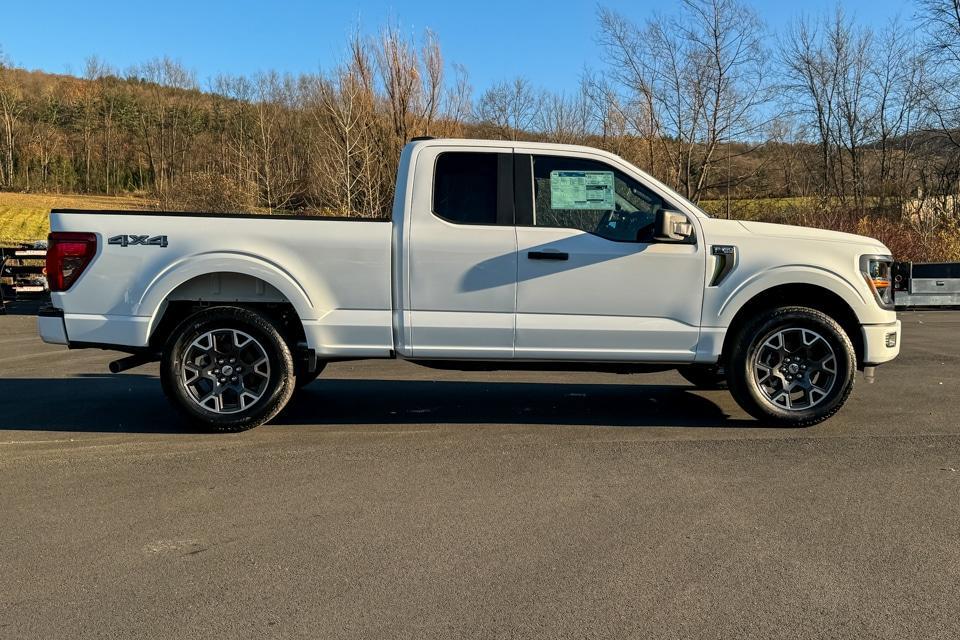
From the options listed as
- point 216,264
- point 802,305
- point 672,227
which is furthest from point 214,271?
point 802,305

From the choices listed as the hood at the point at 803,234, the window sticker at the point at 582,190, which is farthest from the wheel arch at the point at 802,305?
the window sticker at the point at 582,190

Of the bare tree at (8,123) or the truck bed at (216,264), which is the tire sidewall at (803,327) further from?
the bare tree at (8,123)

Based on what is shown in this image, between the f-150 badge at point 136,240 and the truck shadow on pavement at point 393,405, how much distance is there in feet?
4.70

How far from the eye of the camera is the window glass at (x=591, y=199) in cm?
537

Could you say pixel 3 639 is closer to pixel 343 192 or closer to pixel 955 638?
pixel 955 638

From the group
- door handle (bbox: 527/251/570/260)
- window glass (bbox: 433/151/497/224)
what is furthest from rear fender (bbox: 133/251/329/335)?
door handle (bbox: 527/251/570/260)

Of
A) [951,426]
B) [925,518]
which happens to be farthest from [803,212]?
[925,518]

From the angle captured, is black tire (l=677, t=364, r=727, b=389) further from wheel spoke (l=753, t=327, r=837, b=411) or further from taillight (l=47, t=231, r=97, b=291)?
taillight (l=47, t=231, r=97, b=291)

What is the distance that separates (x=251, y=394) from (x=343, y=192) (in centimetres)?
1751

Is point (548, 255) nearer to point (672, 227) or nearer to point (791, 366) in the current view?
point (672, 227)

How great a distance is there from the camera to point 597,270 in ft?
17.4

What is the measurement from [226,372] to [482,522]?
2630 mm

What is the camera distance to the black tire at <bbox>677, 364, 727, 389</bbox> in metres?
5.93

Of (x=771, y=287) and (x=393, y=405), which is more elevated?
(x=771, y=287)
